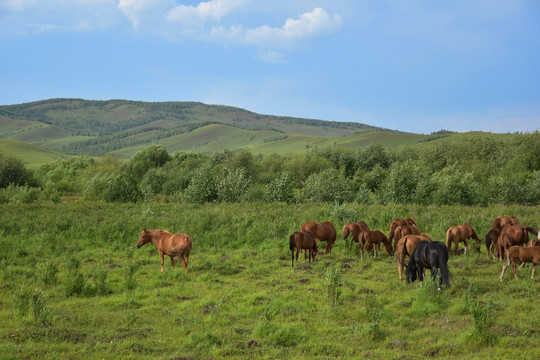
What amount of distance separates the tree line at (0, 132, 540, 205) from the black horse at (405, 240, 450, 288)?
85.1 ft

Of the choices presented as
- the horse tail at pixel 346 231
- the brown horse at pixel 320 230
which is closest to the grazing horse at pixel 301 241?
the brown horse at pixel 320 230

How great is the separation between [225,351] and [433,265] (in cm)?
693

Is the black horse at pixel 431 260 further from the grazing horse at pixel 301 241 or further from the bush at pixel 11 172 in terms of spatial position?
the bush at pixel 11 172

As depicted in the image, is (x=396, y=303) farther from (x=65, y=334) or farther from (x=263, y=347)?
(x=65, y=334)

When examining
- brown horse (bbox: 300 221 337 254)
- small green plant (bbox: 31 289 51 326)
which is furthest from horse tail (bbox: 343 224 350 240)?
small green plant (bbox: 31 289 51 326)

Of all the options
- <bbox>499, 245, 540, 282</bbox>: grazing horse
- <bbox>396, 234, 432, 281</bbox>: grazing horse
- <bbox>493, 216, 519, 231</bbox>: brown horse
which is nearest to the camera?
<bbox>499, 245, 540, 282</bbox>: grazing horse

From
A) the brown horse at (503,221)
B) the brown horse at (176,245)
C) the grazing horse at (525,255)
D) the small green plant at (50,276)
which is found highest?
the brown horse at (503,221)

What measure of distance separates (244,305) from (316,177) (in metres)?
37.1

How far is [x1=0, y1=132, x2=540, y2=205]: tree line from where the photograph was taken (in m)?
38.6

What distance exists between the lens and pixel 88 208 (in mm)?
27469

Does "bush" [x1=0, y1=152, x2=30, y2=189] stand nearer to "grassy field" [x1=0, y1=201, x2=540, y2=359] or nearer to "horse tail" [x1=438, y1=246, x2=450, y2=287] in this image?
"grassy field" [x1=0, y1=201, x2=540, y2=359]

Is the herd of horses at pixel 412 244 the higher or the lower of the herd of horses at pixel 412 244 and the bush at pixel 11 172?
the lower

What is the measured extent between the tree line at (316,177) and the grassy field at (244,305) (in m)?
18.9

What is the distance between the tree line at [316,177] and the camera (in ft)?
127
